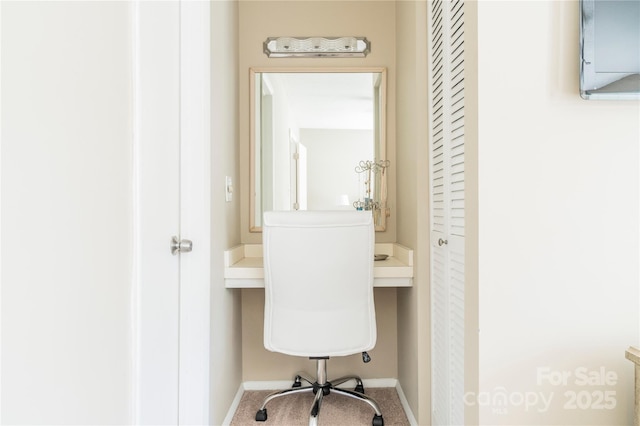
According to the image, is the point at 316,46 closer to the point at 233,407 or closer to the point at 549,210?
the point at 549,210

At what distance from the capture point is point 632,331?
0.94 meters

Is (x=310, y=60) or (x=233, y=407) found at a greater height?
(x=310, y=60)

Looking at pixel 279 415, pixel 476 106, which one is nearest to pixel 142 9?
pixel 476 106

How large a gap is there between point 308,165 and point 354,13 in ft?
3.19

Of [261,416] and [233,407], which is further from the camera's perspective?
[233,407]

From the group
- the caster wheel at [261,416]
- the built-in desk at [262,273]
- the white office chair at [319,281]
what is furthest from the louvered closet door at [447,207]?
the caster wheel at [261,416]

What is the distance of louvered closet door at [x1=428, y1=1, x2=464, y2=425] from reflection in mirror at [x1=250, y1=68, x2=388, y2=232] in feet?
2.21

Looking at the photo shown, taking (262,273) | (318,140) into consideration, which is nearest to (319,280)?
(262,273)

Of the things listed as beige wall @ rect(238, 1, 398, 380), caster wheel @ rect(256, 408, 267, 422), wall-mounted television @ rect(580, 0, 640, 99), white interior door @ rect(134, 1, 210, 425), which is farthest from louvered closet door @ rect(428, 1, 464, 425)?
white interior door @ rect(134, 1, 210, 425)

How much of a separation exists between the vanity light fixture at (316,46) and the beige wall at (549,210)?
1522 mm

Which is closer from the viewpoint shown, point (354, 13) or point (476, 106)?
point (476, 106)

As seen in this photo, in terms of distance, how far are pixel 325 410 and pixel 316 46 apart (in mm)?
2094

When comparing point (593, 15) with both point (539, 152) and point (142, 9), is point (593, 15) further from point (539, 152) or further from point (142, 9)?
point (142, 9)

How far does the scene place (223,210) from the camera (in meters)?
1.91
